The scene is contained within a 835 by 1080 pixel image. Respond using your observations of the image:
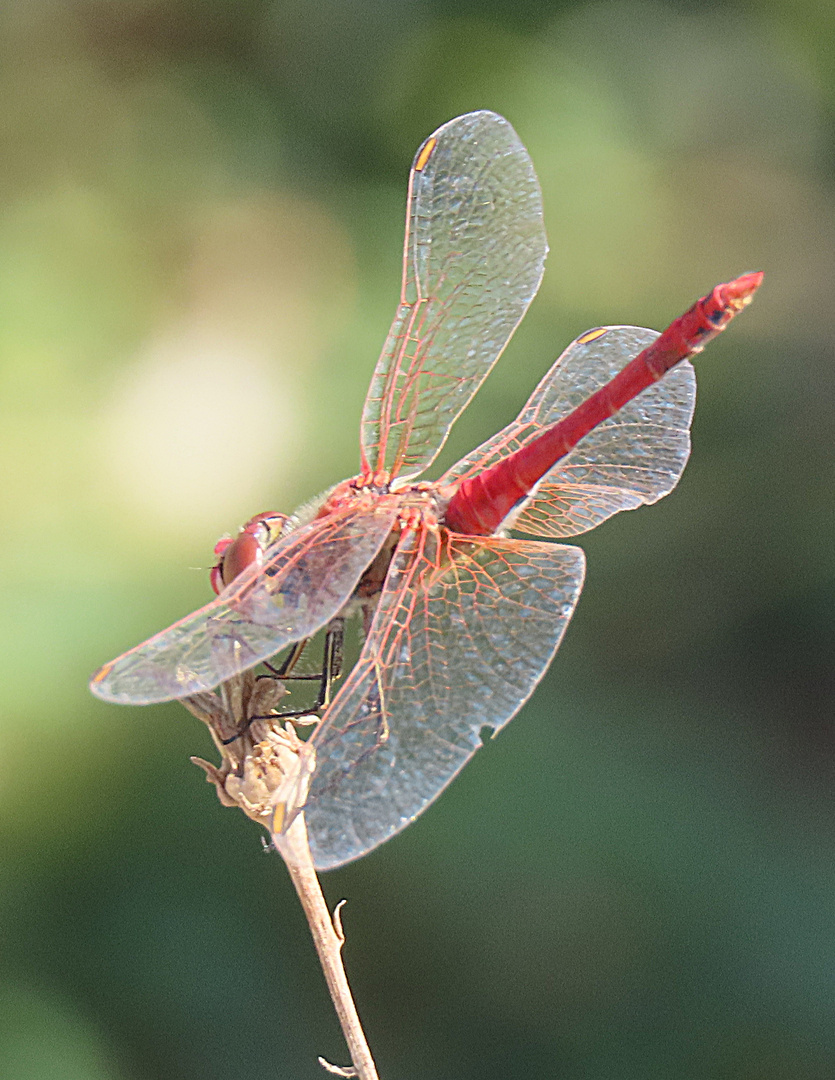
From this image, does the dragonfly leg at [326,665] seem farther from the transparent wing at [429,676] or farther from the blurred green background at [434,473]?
the blurred green background at [434,473]

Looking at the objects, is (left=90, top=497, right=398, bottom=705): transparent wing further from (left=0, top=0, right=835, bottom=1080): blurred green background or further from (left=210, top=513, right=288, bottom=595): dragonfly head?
(left=0, top=0, right=835, bottom=1080): blurred green background

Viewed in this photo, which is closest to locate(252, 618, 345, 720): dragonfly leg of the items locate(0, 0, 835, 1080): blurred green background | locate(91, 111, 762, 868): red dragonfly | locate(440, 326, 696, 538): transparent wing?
locate(91, 111, 762, 868): red dragonfly


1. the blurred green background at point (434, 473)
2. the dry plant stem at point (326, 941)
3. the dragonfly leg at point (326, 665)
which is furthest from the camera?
the blurred green background at point (434, 473)

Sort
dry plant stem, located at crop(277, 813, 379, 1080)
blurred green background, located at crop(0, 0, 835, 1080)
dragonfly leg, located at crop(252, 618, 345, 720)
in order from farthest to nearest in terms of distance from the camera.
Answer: blurred green background, located at crop(0, 0, 835, 1080) < dragonfly leg, located at crop(252, 618, 345, 720) < dry plant stem, located at crop(277, 813, 379, 1080)

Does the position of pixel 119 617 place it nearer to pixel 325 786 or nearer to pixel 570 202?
pixel 325 786

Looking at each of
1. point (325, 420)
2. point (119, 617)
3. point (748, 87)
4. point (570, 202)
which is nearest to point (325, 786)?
point (119, 617)

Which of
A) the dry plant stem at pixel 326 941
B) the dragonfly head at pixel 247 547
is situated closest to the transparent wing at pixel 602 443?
the dragonfly head at pixel 247 547
